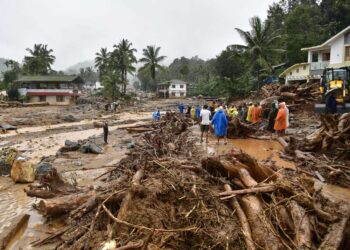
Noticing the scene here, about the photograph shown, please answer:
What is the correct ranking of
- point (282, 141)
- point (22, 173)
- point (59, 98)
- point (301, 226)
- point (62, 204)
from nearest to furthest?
1. point (301, 226)
2. point (62, 204)
3. point (22, 173)
4. point (282, 141)
5. point (59, 98)

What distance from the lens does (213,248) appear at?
167 inches

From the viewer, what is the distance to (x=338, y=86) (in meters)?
19.6

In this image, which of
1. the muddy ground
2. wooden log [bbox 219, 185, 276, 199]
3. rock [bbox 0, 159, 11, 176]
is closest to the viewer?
wooden log [bbox 219, 185, 276, 199]

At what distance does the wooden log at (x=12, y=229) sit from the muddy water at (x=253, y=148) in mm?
5981

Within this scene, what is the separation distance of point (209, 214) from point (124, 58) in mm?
55309

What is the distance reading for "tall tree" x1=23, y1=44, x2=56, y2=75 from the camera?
63.5 meters

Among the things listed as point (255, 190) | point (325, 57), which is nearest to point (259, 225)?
point (255, 190)

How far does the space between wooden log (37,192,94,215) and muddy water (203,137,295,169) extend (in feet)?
16.7

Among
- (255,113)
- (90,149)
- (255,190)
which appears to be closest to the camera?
(255,190)

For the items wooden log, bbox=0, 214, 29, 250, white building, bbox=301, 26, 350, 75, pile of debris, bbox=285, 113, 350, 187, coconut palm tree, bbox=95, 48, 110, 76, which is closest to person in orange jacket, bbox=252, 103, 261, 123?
pile of debris, bbox=285, 113, 350, 187

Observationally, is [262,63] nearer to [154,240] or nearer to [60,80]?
[154,240]

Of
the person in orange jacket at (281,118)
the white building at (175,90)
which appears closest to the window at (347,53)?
the person in orange jacket at (281,118)

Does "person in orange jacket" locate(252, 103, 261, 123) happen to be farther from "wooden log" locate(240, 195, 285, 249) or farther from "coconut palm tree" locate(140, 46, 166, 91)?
"coconut palm tree" locate(140, 46, 166, 91)

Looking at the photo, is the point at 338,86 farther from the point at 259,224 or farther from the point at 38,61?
the point at 38,61
